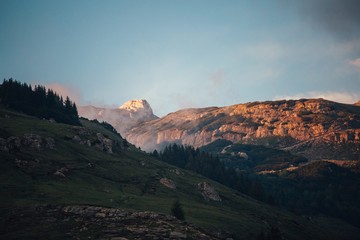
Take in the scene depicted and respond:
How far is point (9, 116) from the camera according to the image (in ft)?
641

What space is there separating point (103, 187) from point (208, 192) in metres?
64.6

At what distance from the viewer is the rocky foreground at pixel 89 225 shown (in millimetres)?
73438

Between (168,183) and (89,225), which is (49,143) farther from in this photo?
(89,225)

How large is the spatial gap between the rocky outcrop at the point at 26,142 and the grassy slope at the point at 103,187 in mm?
3174

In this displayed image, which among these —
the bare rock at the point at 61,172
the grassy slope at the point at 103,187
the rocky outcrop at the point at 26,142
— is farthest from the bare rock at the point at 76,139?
the bare rock at the point at 61,172

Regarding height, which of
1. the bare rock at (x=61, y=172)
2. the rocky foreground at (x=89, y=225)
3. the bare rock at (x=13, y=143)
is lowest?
the rocky foreground at (x=89, y=225)

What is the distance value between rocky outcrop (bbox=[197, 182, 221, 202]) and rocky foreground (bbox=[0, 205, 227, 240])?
96186 mm

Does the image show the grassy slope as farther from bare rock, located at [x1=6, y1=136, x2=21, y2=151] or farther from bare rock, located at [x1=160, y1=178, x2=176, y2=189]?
bare rock, located at [x1=6, y1=136, x2=21, y2=151]

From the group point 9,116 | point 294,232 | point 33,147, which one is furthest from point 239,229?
point 9,116

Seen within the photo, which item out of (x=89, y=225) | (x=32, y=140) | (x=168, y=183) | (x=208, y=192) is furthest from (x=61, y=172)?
(x=208, y=192)

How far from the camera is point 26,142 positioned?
6058 inches

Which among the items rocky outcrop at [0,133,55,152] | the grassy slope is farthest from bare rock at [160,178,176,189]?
rocky outcrop at [0,133,55,152]

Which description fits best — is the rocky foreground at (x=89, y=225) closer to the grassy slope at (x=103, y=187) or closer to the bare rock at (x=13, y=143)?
the grassy slope at (x=103, y=187)

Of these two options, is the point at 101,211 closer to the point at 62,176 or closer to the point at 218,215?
the point at 62,176
